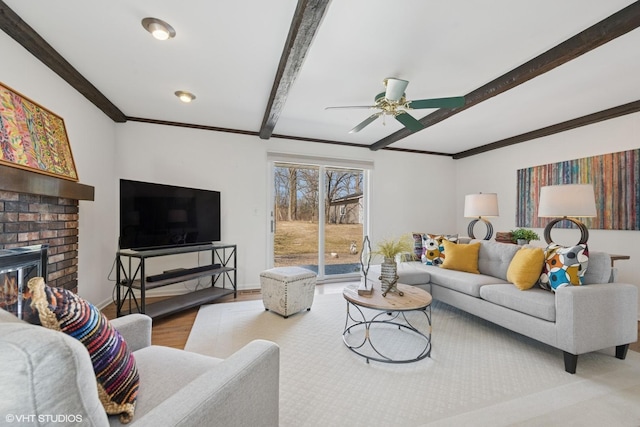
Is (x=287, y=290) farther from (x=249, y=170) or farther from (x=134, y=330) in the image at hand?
(x=249, y=170)

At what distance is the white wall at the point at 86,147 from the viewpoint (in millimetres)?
2039

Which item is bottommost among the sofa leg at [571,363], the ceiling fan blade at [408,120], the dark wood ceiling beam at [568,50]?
the sofa leg at [571,363]

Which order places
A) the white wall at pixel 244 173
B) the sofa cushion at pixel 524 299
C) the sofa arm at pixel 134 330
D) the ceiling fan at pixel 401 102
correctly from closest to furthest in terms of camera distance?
the sofa arm at pixel 134 330
the sofa cushion at pixel 524 299
the ceiling fan at pixel 401 102
the white wall at pixel 244 173

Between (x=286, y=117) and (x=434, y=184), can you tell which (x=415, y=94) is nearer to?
(x=286, y=117)

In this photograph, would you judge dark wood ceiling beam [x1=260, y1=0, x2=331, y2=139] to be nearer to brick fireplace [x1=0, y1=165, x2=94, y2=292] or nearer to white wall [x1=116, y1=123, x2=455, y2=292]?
white wall [x1=116, y1=123, x2=455, y2=292]

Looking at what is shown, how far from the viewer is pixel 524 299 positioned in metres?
2.29

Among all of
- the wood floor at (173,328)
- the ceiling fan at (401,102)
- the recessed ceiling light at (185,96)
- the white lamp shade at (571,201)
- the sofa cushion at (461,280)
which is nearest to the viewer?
the ceiling fan at (401,102)

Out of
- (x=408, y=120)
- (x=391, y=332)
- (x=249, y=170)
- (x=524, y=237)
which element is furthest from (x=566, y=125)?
(x=249, y=170)

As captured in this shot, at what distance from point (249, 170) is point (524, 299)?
3564 millimetres

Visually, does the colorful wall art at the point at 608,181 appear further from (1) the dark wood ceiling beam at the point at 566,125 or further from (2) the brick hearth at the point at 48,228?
(2) the brick hearth at the point at 48,228

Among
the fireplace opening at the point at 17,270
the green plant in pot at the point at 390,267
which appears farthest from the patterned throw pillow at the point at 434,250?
the fireplace opening at the point at 17,270

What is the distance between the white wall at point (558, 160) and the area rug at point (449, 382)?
1.58 meters

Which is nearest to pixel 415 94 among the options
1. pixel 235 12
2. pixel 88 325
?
pixel 235 12

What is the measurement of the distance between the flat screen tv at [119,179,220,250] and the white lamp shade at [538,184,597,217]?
3.83 meters
